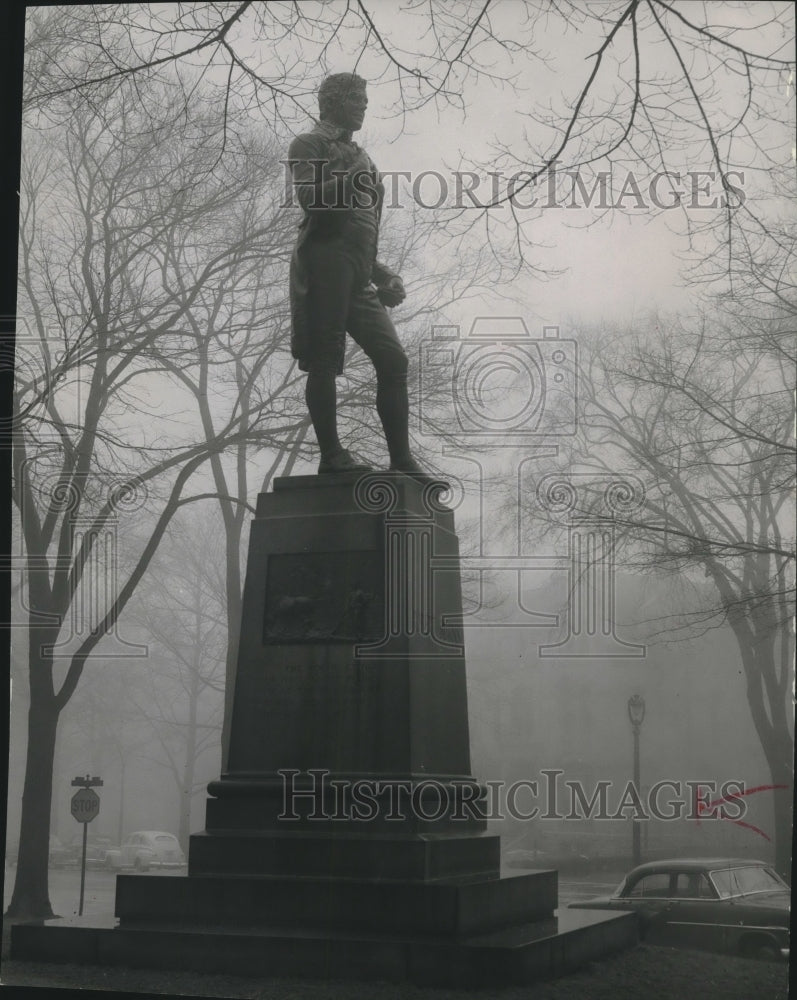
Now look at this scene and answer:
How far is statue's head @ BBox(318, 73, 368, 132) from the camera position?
717cm

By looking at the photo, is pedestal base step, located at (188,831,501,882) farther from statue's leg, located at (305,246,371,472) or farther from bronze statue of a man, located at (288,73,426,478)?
statue's leg, located at (305,246,371,472)

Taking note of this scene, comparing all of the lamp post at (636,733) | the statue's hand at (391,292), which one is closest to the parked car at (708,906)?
the lamp post at (636,733)

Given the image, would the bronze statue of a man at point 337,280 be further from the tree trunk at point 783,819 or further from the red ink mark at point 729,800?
the tree trunk at point 783,819

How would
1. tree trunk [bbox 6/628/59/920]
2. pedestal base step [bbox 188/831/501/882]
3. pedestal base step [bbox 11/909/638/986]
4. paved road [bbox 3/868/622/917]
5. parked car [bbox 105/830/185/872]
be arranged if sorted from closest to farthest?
1. pedestal base step [bbox 11/909/638/986]
2. pedestal base step [bbox 188/831/501/882]
3. paved road [bbox 3/868/622/917]
4. tree trunk [bbox 6/628/59/920]
5. parked car [bbox 105/830/185/872]

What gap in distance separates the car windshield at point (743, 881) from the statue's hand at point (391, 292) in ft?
14.0

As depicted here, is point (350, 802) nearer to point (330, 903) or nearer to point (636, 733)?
point (330, 903)

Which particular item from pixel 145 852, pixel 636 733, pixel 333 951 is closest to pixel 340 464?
pixel 333 951

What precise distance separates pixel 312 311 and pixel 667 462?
6.24 m

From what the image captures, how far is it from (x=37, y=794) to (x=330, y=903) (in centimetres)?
631

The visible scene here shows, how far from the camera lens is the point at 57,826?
1313 centimetres

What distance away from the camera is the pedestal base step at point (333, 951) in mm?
5465

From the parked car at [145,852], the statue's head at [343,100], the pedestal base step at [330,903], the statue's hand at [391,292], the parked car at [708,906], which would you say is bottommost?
the parked car at [145,852]

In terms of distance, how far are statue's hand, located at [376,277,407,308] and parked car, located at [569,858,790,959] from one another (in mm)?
3973

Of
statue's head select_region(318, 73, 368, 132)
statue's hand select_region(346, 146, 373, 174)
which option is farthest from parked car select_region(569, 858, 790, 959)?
statue's head select_region(318, 73, 368, 132)
